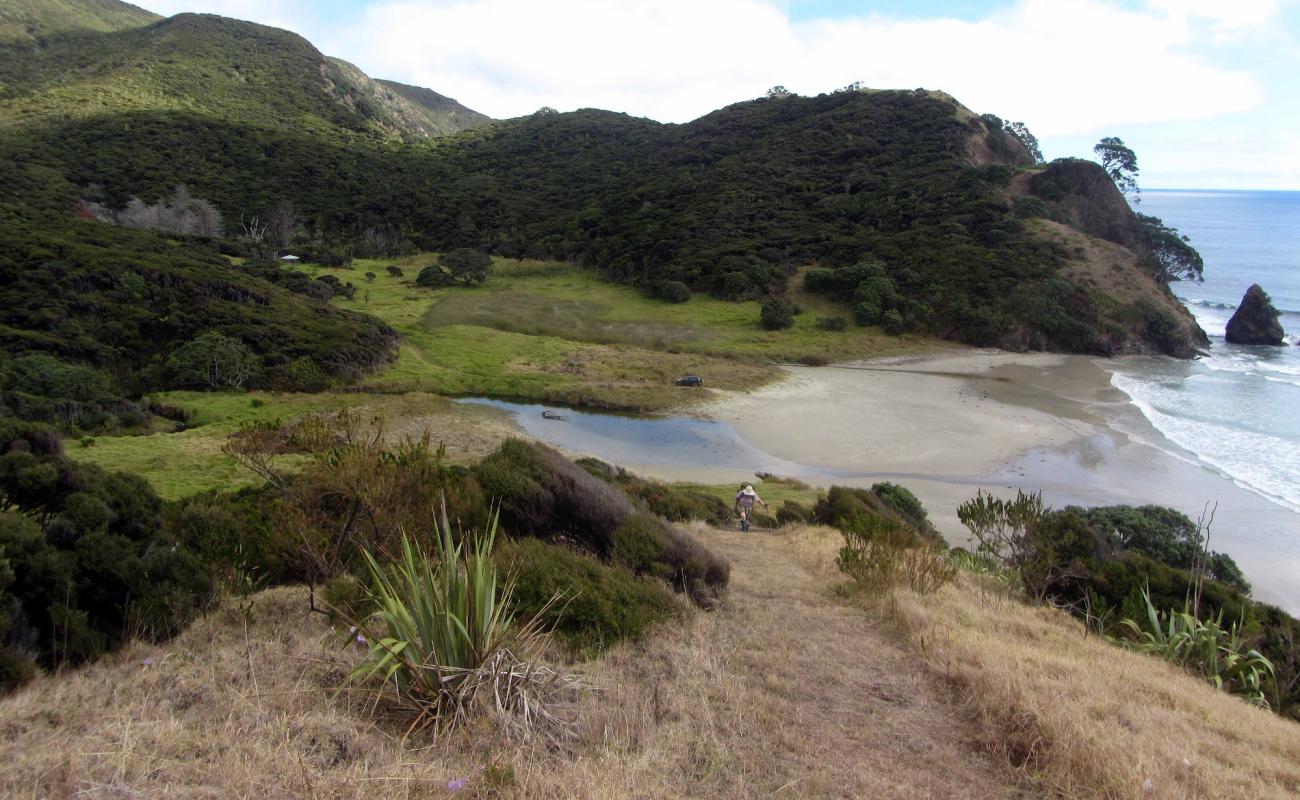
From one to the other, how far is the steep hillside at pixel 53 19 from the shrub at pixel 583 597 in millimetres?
116857

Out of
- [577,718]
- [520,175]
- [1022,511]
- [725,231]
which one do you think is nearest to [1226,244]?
[725,231]

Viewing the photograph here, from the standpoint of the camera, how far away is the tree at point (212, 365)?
29234 mm

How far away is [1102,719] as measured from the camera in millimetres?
4602

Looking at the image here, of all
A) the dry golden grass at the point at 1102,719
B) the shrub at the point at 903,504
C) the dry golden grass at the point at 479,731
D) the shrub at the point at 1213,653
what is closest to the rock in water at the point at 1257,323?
the shrub at the point at 903,504

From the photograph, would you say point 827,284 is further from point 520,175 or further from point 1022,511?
point 520,175

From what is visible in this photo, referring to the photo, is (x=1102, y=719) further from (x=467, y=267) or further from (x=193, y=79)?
(x=193, y=79)

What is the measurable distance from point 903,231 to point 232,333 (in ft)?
156

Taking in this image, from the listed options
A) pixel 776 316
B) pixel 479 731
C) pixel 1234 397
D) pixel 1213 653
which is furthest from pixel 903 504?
pixel 776 316

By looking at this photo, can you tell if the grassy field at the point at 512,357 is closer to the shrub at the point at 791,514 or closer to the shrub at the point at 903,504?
the shrub at the point at 791,514

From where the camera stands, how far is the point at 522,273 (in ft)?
201

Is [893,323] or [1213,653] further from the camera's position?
[893,323]

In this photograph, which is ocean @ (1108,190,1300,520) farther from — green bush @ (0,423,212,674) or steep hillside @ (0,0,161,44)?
steep hillside @ (0,0,161,44)

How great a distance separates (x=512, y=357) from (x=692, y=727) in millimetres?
35499

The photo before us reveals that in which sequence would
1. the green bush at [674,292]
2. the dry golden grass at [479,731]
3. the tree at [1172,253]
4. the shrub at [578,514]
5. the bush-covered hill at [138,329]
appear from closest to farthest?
the dry golden grass at [479,731] → the shrub at [578,514] → the bush-covered hill at [138,329] → the green bush at [674,292] → the tree at [1172,253]
